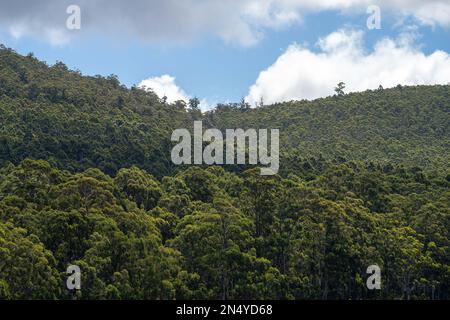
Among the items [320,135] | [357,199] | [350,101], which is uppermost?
[350,101]

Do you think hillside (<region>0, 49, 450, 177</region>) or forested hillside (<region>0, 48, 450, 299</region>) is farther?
hillside (<region>0, 49, 450, 177</region>)

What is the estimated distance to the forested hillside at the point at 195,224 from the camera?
37.7m

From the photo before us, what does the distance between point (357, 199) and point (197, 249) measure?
557 inches

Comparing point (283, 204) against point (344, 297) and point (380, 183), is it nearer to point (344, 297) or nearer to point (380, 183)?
point (344, 297)

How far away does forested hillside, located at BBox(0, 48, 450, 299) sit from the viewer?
37.7 meters

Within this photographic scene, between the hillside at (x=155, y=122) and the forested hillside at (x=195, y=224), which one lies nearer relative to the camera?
the forested hillside at (x=195, y=224)

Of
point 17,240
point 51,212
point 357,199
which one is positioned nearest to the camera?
point 17,240

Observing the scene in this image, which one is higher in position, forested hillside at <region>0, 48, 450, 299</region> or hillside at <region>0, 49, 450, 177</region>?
hillside at <region>0, 49, 450, 177</region>

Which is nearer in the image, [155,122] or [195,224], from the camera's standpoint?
[195,224]

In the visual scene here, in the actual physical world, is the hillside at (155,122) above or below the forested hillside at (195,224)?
above

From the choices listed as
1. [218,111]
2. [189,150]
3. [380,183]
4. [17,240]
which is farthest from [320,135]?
[17,240]

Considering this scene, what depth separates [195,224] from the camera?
140 feet

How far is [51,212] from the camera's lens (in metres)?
39.1

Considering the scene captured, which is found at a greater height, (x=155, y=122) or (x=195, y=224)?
(x=155, y=122)
